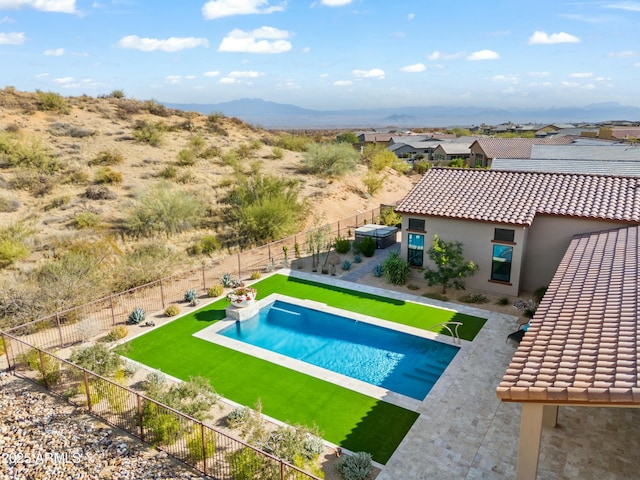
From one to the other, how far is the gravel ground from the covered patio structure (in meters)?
6.92

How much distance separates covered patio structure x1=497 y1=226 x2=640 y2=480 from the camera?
6.62m

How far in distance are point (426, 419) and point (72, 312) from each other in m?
13.8

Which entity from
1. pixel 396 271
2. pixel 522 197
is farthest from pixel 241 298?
pixel 522 197

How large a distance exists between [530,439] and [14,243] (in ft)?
78.5

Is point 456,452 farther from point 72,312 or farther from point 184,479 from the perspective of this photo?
point 72,312

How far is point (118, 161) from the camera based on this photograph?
36969 mm

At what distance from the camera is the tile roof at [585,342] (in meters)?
6.64

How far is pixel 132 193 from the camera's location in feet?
102

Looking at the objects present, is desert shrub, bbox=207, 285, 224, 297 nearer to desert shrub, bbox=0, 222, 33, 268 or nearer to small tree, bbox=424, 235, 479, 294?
small tree, bbox=424, 235, 479, 294

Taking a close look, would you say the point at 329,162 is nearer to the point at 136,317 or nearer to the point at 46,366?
the point at 136,317

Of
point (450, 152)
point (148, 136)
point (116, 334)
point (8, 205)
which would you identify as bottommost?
point (116, 334)

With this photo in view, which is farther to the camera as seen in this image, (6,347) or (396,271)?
(396,271)

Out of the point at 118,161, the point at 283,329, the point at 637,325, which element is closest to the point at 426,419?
the point at 637,325

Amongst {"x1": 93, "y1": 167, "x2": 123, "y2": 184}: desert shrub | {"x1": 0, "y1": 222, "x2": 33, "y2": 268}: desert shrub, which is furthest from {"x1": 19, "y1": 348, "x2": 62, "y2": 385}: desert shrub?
{"x1": 93, "y1": 167, "x2": 123, "y2": 184}: desert shrub
